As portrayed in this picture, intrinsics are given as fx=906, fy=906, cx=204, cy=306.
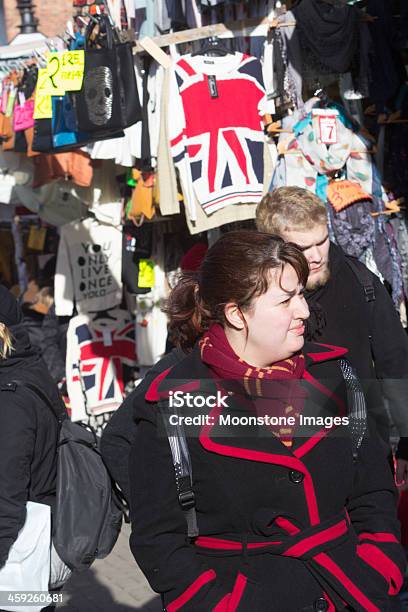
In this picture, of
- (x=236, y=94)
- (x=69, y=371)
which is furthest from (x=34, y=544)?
(x=69, y=371)

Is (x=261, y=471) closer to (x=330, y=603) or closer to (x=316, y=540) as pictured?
(x=316, y=540)

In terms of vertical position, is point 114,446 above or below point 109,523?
above

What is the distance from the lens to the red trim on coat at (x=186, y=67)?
5934 mm

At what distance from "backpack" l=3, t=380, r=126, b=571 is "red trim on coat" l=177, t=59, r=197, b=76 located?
347cm

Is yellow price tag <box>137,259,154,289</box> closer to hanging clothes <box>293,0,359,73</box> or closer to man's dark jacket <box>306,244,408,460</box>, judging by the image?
hanging clothes <box>293,0,359,73</box>

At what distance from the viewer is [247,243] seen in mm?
2307

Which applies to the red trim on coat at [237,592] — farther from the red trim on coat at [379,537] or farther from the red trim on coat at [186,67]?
the red trim on coat at [186,67]

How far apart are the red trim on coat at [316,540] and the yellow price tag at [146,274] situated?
17.0ft

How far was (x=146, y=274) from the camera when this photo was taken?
732 cm

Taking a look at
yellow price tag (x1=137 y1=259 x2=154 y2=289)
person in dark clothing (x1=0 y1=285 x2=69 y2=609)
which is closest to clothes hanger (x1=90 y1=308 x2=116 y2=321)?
yellow price tag (x1=137 y1=259 x2=154 y2=289)

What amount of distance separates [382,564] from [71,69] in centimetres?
422

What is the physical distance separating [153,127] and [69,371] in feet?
8.89

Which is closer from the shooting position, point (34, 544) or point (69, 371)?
point (34, 544)

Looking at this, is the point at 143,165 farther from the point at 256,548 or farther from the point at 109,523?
the point at 256,548
